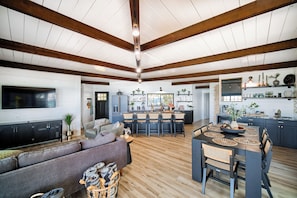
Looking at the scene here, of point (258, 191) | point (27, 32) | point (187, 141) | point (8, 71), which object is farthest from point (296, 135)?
point (8, 71)

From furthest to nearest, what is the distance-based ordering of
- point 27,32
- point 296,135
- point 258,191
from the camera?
point 296,135 < point 27,32 < point 258,191

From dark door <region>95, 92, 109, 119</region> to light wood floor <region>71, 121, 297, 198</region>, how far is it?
5.03m

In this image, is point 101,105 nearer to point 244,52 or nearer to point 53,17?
point 53,17

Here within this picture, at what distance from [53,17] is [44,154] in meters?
2.05

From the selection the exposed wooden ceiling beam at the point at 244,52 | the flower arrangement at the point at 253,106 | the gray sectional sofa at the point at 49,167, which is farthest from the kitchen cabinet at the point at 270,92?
the gray sectional sofa at the point at 49,167

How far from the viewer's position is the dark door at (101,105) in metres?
7.85

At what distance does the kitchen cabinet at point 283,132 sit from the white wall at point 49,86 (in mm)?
7463

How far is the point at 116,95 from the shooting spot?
793 cm

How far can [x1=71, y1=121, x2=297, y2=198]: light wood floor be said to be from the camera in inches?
81.0

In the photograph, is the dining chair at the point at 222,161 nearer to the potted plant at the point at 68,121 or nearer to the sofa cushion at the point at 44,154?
the sofa cushion at the point at 44,154

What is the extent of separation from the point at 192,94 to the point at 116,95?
5.03 m

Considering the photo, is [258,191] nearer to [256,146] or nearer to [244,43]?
[256,146]

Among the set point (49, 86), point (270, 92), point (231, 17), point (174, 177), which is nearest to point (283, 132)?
point (270, 92)

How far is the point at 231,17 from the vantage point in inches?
71.0
